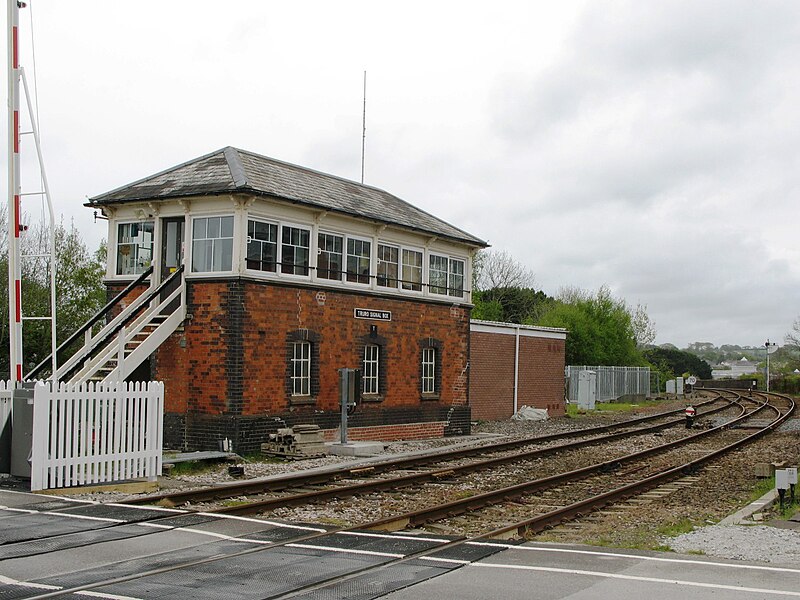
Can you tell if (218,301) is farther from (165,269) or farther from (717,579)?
(717,579)

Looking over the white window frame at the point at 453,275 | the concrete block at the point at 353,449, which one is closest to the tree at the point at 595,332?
the white window frame at the point at 453,275

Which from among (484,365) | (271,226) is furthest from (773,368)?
(271,226)

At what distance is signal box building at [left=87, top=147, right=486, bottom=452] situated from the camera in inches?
724

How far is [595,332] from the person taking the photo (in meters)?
52.6

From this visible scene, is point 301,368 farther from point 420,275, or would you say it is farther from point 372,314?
point 420,275

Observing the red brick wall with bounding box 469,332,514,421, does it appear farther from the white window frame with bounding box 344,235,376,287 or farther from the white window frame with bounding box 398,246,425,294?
the white window frame with bounding box 344,235,376,287

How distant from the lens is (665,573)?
7.73m

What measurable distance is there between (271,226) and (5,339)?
20.8 m

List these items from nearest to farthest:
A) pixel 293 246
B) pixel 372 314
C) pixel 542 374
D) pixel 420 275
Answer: pixel 293 246 < pixel 372 314 < pixel 420 275 < pixel 542 374

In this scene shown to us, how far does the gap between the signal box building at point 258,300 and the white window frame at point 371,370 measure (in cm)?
4

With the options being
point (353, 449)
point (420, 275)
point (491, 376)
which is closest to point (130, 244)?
point (353, 449)

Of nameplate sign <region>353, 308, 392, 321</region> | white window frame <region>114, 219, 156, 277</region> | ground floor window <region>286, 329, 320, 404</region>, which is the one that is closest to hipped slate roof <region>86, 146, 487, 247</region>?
white window frame <region>114, 219, 156, 277</region>

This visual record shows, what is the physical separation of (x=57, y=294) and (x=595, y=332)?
30.1 metres

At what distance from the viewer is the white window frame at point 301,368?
64.8ft
